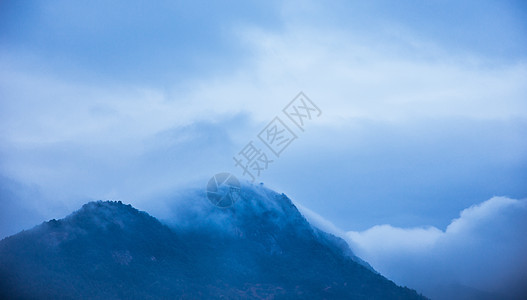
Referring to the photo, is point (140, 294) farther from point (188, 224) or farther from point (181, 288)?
point (188, 224)

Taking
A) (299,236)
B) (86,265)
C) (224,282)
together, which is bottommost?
(86,265)

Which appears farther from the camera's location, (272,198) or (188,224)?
(272,198)

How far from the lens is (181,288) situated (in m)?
58.5

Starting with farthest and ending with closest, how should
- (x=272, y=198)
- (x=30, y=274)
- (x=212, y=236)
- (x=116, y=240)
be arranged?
(x=272, y=198), (x=212, y=236), (x=116, y=240), (x=30, y=274)

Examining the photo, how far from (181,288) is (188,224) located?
16414 mm

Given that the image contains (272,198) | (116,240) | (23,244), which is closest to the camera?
(23,244)

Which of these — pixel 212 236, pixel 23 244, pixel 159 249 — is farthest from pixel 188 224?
pixel 23 244

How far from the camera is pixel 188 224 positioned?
7375cm

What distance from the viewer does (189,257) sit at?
219ft

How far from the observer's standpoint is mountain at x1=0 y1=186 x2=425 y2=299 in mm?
54656

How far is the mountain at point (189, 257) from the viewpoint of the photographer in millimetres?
54656

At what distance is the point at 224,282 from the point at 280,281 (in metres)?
8.46

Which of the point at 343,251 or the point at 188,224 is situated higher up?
the point at 343,251

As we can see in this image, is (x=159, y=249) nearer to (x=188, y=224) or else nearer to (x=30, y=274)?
(x=188, y=224)
